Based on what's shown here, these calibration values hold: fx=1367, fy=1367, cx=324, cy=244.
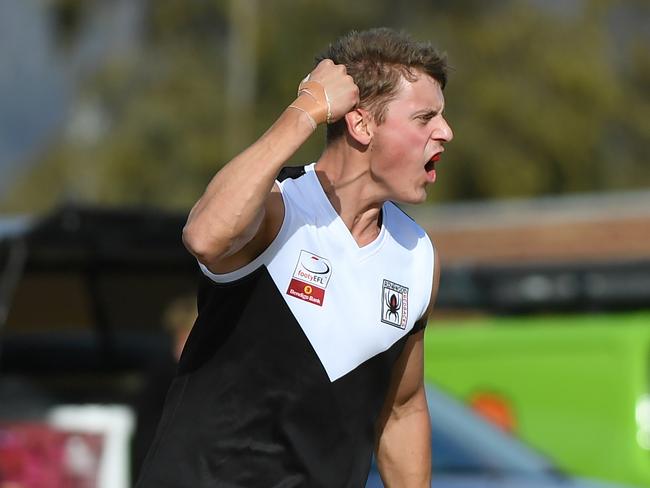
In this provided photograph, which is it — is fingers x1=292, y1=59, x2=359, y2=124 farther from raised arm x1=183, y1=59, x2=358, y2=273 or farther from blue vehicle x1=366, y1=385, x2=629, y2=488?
blue vehicle x1=366, y1=385, x2=629, y2=488

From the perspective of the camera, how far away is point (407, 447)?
157 inches

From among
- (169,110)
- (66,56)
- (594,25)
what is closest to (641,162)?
(594,25)

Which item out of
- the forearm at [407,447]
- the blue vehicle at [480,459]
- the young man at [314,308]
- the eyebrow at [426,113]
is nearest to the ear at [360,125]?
the young man at [314,308]

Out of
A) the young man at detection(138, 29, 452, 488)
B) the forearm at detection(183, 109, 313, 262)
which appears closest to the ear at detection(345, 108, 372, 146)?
the young man at detection(138, 29, 452, 488)

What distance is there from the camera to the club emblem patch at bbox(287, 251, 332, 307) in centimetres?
349

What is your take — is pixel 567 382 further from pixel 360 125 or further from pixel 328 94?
pixel 328 94

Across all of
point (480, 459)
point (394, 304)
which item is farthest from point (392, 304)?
point (480, 459)

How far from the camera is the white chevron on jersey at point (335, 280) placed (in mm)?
3492

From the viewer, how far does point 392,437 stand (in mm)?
3984

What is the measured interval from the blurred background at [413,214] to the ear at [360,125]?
0.36 meters

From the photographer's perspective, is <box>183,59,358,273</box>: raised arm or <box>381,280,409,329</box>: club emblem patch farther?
<box>381,280,409,329</box>: club emblem patch

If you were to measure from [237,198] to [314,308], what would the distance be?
0.43m

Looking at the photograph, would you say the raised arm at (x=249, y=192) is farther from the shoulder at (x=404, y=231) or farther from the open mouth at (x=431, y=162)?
the shoulder at (x=404, y=231)

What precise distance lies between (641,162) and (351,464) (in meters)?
40.7
